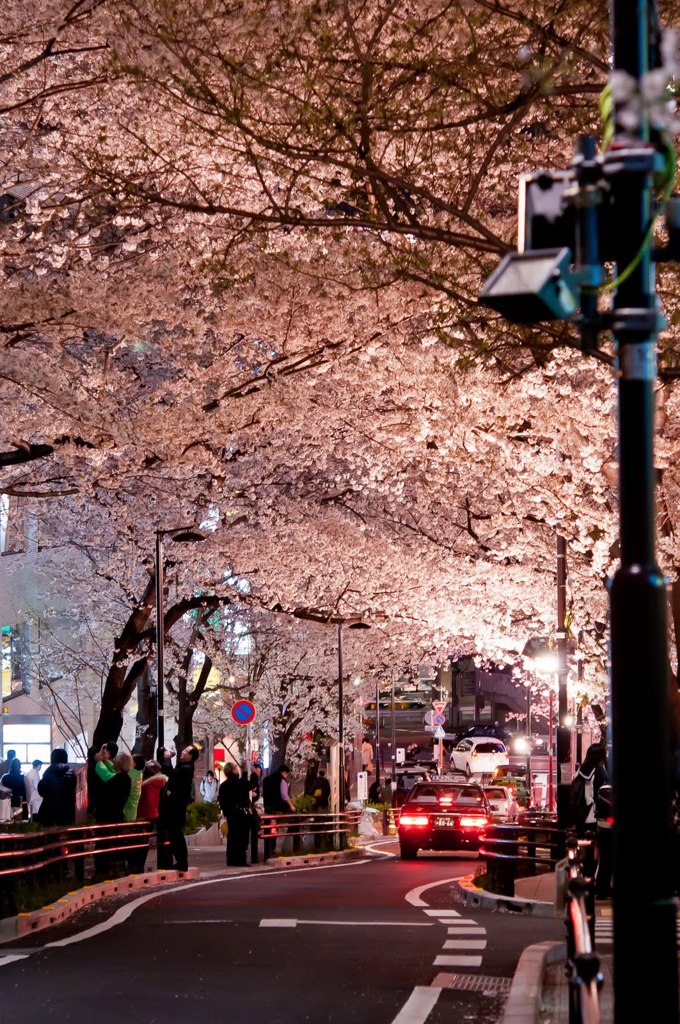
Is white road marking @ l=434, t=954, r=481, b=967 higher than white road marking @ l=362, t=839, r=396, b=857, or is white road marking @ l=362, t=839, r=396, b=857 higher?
white road marking @ l=434, t=954, r=481, b=967

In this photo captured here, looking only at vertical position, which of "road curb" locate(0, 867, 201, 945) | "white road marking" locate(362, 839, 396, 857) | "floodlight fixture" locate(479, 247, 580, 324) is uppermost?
"floodlight fixture" locate(479, 247, 580, 324)

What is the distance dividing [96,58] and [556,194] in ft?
41.0

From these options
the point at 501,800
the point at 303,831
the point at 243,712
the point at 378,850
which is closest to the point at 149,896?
the point at 243,712

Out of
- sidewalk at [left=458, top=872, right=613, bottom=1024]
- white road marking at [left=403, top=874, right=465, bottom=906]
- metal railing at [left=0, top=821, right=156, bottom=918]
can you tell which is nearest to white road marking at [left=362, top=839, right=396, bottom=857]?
white road marking at [left=403, top=874, right=465, bottom=906]

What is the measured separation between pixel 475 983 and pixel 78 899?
8.38 meters

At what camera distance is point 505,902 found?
18.8 meters

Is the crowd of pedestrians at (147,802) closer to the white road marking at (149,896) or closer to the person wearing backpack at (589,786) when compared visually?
the white road marking at (149,896)

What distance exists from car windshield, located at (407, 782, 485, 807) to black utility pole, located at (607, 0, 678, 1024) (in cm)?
2942

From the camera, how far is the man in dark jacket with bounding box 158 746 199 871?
933 inches

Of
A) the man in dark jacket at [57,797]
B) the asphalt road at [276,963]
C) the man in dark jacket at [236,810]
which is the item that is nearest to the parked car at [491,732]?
the man in dark jacket at [236,810]

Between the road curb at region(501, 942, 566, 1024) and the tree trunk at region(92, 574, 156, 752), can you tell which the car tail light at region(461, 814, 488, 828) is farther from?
the road curb at region(501, 942, 566, 1024)

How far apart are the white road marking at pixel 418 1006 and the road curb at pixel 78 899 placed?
540 cm

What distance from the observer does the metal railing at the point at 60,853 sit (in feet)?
54.7

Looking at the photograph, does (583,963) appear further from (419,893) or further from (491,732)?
(491,732)
